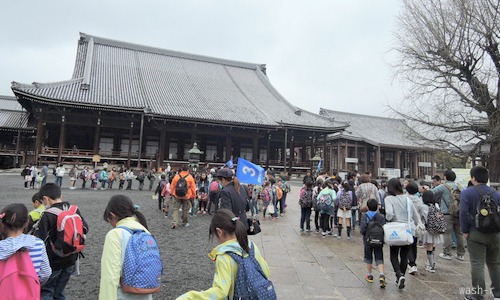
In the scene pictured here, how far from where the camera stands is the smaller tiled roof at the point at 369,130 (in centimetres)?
2822

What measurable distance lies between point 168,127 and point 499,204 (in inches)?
807

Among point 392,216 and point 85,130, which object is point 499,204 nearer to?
point 392,216

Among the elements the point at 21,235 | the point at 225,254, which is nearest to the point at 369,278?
the point at 225,254

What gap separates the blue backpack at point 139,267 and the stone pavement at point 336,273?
2.12 m

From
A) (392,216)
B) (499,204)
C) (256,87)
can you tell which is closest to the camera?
(499,204)

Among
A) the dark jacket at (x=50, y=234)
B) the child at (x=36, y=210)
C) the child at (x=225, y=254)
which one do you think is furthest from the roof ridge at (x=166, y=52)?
the child at (x=225, y=254)

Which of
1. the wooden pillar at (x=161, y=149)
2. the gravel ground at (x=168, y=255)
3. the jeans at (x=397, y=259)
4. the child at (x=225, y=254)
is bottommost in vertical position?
the gravel ground at (x=168, y=255)

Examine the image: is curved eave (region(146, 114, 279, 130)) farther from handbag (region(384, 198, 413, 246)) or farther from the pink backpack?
the pink backpack

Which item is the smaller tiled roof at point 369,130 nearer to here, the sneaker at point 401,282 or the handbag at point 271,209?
the handbag at point 271,209

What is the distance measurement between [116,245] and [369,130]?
3370cm

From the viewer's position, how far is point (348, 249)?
5.99 meters

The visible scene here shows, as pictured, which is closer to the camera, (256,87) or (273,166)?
(273,166)

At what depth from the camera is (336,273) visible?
460 centimetres

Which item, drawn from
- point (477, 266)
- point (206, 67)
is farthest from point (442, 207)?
point (206, 67)
